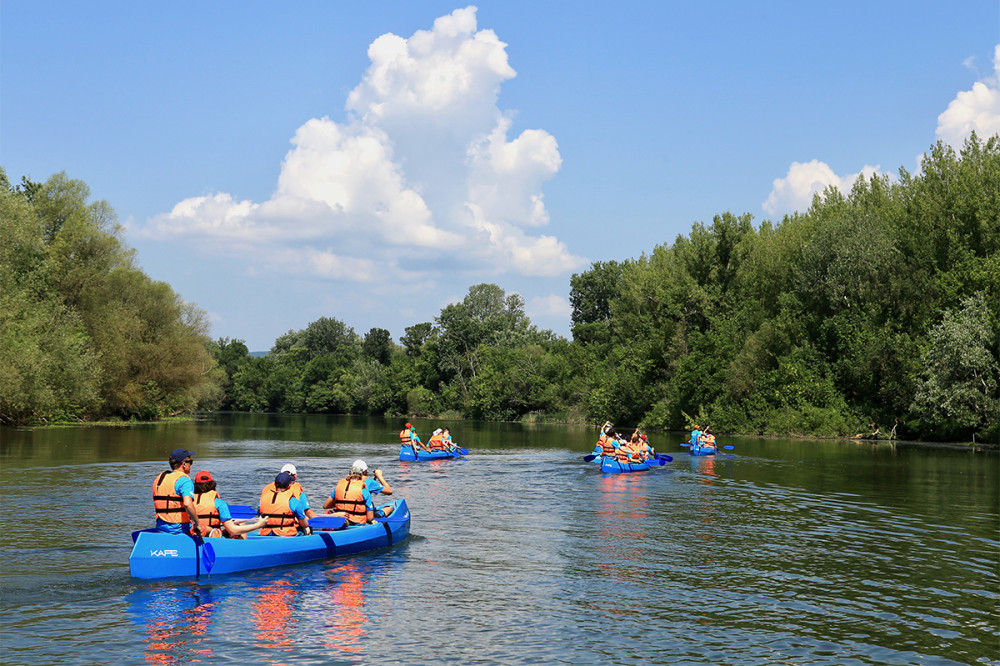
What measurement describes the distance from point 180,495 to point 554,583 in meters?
6.54

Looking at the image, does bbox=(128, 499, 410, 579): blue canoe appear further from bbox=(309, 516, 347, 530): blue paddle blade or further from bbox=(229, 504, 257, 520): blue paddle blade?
bbox=(229, 504, 257, 520): blue paddle blade

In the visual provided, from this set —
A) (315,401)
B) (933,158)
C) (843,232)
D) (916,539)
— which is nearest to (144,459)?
(916,539)

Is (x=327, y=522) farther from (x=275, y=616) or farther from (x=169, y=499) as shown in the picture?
(x=275, y=616)

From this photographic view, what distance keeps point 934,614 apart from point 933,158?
50954 millimetres

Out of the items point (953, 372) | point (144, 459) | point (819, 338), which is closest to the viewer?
A: point (144, 459)

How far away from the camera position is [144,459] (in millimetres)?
35719

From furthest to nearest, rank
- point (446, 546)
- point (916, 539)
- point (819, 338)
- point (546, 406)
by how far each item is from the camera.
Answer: point (546, 406) → point (819, 338) → point (916, 539) → point (446, 546)

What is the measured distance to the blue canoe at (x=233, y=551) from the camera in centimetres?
1402

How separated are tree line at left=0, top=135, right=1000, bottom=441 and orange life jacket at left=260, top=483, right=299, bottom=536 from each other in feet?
132

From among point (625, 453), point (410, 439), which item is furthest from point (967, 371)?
point (410, 439)

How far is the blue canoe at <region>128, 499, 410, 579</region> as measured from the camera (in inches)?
552

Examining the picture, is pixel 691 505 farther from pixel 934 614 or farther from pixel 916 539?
pixel 934 614

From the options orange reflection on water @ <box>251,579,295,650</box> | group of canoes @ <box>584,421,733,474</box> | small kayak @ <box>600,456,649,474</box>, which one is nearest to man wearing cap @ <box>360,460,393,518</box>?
orange reflection on water @ <box>251,579,295,650</box>

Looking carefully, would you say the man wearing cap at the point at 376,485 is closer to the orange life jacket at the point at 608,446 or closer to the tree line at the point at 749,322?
the orange life jacket at the point at 608,446
